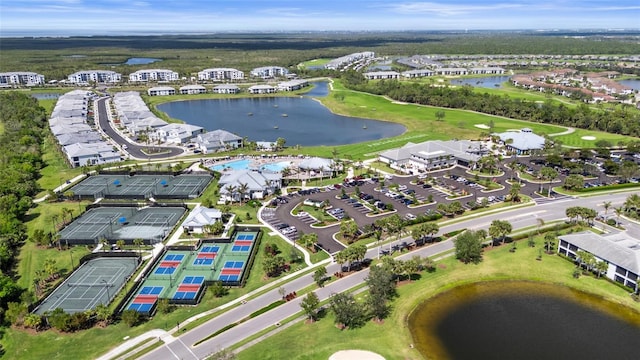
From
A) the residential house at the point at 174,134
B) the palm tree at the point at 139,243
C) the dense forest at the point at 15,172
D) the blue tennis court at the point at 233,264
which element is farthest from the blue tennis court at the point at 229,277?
the residential house at the point at 174,134

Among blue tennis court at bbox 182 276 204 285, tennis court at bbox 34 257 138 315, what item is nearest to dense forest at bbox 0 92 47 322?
tennis court at bbox 34 257 138 315

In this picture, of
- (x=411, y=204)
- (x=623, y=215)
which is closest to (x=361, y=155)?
(x=411, y=204)

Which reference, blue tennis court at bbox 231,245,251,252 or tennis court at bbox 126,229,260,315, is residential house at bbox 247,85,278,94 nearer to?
tennis court at bbox 126,229,260,315

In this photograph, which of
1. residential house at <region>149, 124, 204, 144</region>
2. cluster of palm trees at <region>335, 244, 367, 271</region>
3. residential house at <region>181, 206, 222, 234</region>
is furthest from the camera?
residential house at <region>149, 124, 204, 144</region>

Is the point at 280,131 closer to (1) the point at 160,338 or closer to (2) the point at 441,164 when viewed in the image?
(2) the point at 441,164

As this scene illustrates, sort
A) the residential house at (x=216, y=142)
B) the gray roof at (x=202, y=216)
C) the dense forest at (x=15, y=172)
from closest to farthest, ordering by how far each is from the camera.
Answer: the dense forest at (x=15, y=172)
the gray roof at (x=202, y=216)
the residential house at (x=216, y=142)

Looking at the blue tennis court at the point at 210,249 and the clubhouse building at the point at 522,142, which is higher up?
the clubhouse building at the point at 522,142

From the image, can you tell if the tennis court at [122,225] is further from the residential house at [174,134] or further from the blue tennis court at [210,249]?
the residential house at [174,134]
